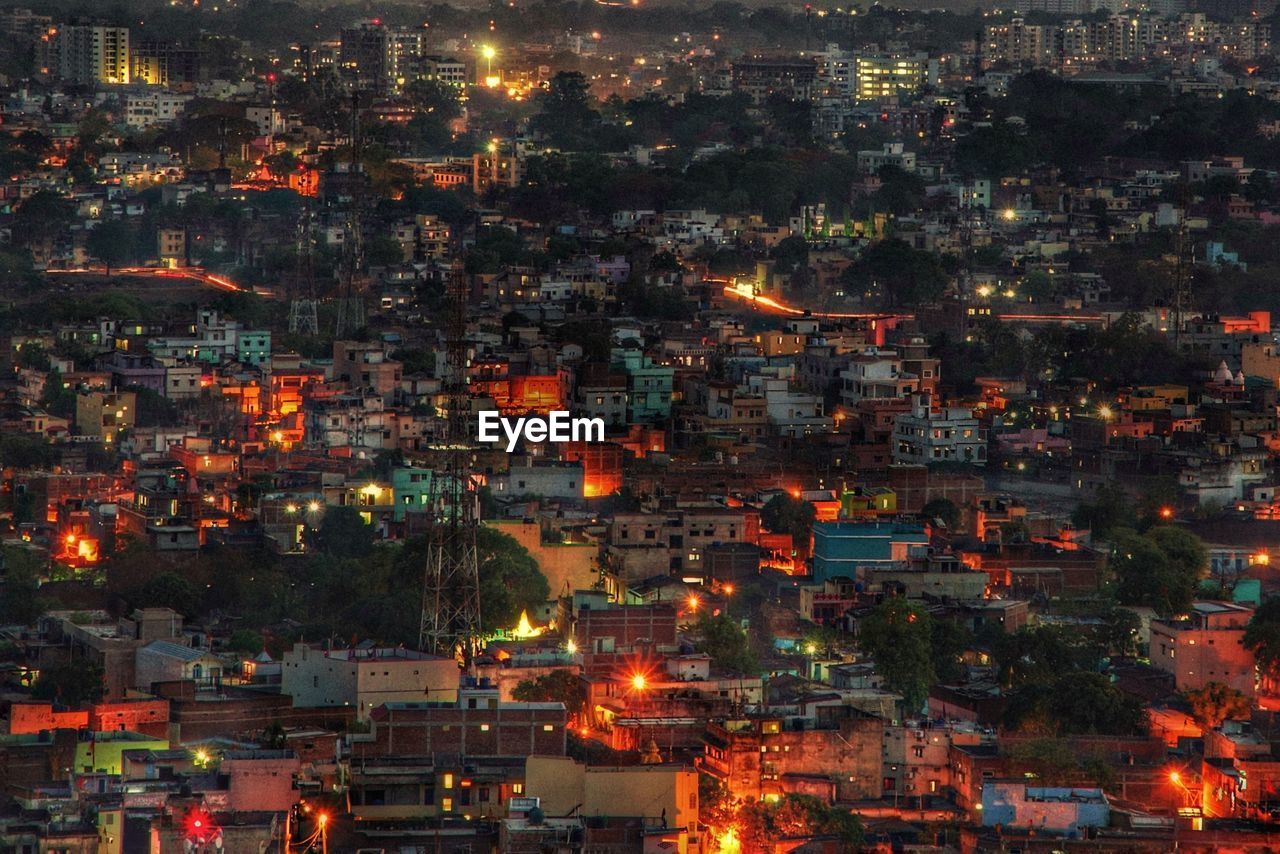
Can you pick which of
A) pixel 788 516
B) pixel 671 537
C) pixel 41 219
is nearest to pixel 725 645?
pixel 671 537

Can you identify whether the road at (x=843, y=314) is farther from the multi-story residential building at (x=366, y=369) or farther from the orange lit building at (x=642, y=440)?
the orange lit building at (x=642, y=440)

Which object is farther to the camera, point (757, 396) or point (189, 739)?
point (757, 396)

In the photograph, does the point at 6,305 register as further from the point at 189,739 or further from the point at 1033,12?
the point at 1033,12

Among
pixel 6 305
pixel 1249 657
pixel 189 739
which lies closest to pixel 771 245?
pixel 6 305

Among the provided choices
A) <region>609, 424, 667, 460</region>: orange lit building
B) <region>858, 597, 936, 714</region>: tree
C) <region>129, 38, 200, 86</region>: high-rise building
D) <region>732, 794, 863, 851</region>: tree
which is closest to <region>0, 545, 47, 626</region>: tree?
<region>858, 597, 936, 714</region>: tree

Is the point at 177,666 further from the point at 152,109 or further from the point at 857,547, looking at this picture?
the point at 152,109
